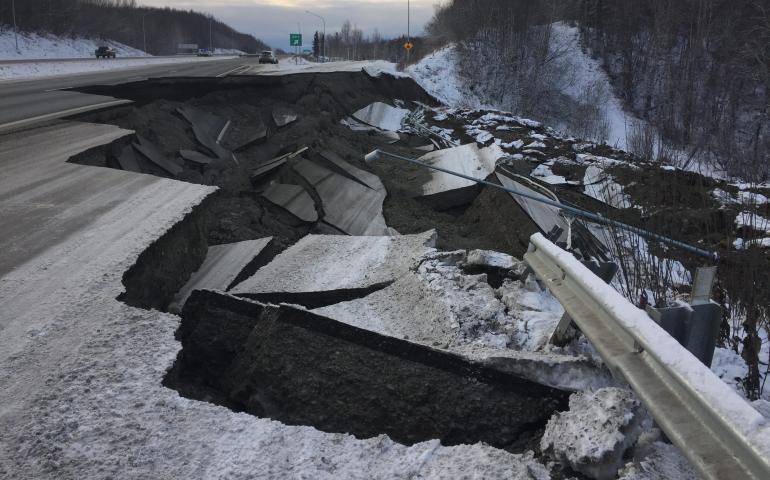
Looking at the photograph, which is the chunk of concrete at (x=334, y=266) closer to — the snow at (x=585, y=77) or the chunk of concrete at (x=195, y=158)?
the chunk of concrete at (x=195, y=158)

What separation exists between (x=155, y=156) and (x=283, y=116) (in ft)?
16.9

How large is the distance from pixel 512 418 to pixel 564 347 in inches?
26.3

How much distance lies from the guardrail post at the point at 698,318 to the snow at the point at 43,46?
4672 cm

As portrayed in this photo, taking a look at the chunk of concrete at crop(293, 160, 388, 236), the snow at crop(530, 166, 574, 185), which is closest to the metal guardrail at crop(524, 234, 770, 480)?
the chunk of concrete at crop(293, 160, 388, 236)

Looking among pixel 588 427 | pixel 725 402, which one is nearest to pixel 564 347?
pixel 588 427

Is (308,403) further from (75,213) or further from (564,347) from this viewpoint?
(75,213)

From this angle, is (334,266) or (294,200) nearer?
(334,266)

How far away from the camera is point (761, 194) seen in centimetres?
1092

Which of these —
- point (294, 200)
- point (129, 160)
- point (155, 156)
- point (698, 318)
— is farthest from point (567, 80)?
point (698, 318)

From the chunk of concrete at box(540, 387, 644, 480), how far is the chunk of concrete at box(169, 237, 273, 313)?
8.71 ft

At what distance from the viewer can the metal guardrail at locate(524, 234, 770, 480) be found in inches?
53.4

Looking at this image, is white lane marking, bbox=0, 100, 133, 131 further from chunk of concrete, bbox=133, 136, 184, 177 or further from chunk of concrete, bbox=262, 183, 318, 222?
chunk of concrete, bbox=262, 183, 318, 222

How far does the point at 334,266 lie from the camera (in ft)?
14.3

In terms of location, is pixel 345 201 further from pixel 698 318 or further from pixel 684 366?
pixel 684 366
